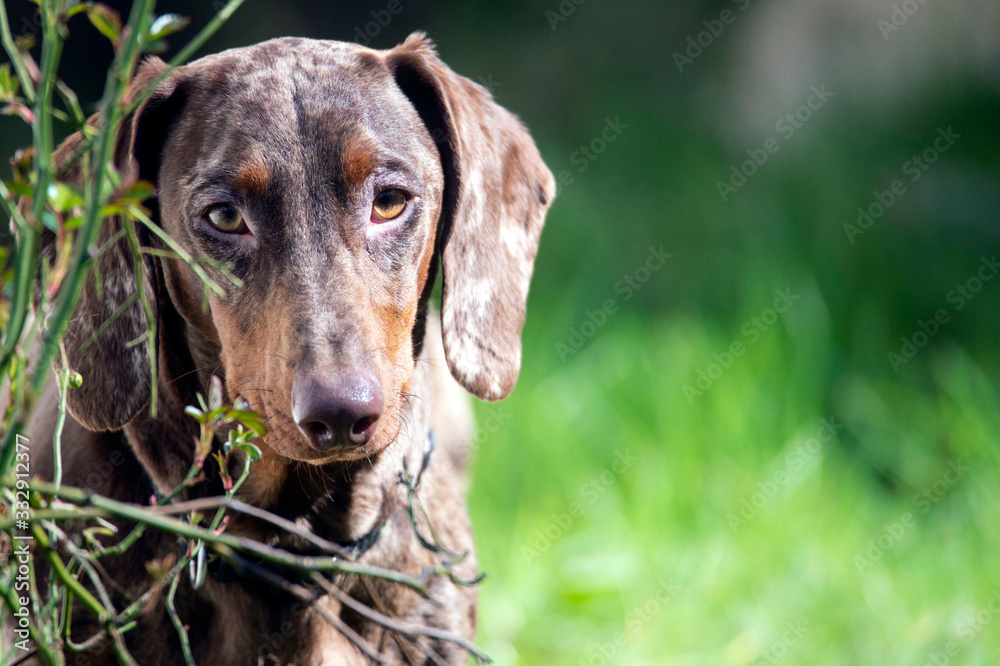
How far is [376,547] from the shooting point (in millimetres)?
2051

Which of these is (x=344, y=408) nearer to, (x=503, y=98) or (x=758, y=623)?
(x=758, y=623)

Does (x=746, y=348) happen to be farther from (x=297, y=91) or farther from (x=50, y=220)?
(x=50, y=220)

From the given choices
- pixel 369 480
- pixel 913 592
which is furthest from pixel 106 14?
pixel 913 592

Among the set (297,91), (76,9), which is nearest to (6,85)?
(76,9)

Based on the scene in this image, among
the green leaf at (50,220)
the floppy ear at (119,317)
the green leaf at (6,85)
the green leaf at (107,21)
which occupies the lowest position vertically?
the floppy ear at (119,317)

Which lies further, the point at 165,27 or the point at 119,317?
the point at 119,317

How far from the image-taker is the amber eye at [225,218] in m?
1.82

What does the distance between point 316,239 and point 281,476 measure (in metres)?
0.52

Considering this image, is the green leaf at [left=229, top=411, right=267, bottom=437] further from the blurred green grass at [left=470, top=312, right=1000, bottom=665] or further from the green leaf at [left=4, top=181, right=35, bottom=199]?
the blurred green grass at [left=470, top=312, right=1000, bottom=665]

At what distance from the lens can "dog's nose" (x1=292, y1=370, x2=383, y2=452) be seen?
1.52 m

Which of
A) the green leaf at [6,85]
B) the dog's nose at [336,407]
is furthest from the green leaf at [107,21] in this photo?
the dog's nose at [336,407]

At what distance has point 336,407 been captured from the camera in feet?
4.99

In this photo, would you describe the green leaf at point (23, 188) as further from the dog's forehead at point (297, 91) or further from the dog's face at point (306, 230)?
the dog's forehead at point (297, 91)

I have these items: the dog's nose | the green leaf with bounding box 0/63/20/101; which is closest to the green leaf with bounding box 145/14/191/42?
the green leaf with bounding box 0/63/20/101
